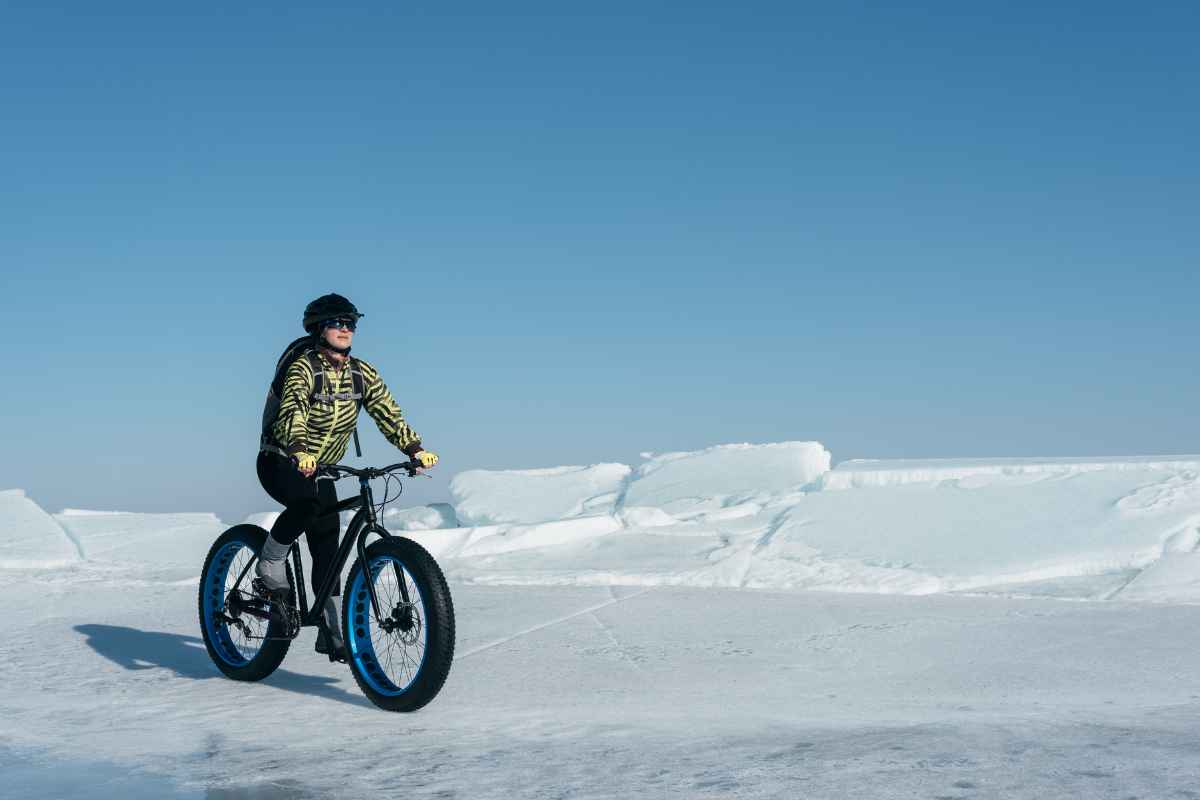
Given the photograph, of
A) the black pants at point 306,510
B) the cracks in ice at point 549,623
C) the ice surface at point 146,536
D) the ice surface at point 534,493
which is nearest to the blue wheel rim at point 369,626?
the black pants at point 306,510

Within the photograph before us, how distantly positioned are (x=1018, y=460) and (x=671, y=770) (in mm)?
9384

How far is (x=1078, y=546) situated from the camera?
8.16 metres

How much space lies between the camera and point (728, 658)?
533cm

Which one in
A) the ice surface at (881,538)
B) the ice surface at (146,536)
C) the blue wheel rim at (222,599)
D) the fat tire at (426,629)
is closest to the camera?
the fat tire at (426,629)

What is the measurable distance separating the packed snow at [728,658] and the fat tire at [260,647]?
0.12m

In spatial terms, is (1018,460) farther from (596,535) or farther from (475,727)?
(475,727)

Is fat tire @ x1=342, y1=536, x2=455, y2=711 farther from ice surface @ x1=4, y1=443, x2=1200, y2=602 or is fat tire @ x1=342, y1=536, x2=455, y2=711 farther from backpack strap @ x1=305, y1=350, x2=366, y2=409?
ice surface @ x1=4, y1=443, x2=1200, y2=602

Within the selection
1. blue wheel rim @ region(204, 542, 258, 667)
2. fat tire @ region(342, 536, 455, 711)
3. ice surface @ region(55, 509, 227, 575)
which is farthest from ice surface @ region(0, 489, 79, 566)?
fat tire @ region(342, 536, 455, 711)

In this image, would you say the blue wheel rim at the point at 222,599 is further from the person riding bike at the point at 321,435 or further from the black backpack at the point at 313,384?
the black backpack at the point at 313,384

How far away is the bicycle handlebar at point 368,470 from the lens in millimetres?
4434

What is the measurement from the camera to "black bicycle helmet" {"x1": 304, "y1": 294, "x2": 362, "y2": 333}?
15.3ft

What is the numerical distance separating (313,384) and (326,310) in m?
0.34

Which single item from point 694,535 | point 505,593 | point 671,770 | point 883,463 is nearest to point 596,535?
point 694,535

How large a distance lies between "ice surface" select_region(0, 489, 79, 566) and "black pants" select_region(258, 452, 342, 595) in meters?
6.29
